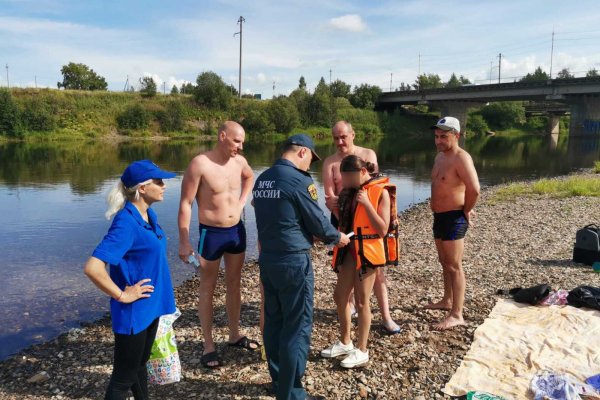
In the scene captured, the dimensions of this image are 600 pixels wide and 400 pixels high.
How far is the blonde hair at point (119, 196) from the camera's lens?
3123 millimetres

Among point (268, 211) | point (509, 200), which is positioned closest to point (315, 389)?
point (268, 211)

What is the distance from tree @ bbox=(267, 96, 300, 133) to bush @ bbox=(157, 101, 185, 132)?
1148 centimetres

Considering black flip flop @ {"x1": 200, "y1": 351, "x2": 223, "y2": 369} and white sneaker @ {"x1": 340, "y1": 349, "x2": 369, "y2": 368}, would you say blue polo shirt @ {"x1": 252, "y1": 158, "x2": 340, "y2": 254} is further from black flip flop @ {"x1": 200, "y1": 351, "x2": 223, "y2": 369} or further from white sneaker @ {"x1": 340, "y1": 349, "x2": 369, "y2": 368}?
black flip flop @ {"x1": 200, "y1": 351, "x2": 223, "y2": 369}

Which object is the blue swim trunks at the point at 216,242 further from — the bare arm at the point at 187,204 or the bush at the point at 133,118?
the bush at the point at 133,118

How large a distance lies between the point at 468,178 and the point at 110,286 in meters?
3.80

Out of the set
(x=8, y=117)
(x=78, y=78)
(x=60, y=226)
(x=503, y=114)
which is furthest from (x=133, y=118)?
(x=503, y=114)

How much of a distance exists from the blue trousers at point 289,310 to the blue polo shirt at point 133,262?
32.6 inches

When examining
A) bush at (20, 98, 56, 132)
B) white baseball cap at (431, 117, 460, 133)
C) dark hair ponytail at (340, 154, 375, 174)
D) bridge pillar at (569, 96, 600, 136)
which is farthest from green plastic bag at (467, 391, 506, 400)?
bridge pillar at (569, 96, 600, 136)

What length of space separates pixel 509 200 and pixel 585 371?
1242cm

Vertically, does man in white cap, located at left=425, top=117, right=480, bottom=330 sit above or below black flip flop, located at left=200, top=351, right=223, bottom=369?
above

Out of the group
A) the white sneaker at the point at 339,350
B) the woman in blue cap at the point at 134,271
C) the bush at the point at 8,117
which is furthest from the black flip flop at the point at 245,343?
the bush at the point at 8,117

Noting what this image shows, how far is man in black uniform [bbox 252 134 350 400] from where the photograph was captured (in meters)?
3.47

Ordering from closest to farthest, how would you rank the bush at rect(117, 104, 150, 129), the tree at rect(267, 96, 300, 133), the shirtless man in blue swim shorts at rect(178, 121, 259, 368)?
the shirtless man in blue swim shorts at rect(178, 121, 259, 368)
the bush at rect(117, 104, 150, 129)
the tree at rect(267, 96, 300, 133)

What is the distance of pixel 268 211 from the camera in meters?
3.51
